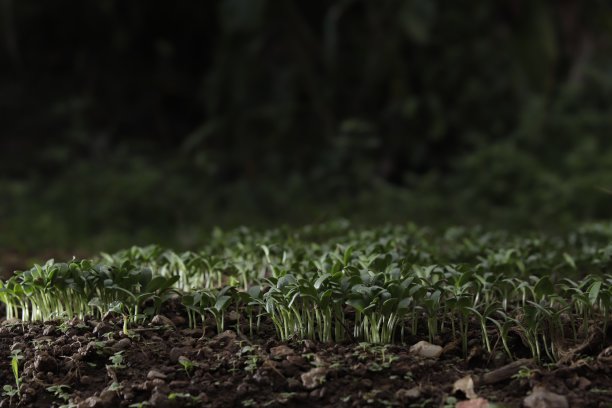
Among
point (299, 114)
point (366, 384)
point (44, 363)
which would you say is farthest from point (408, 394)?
point (299, 114)

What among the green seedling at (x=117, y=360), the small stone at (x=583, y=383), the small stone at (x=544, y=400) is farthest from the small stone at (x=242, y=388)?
the small stone at (x=583, y=383)

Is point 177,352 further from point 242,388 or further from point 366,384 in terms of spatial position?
point 366,384

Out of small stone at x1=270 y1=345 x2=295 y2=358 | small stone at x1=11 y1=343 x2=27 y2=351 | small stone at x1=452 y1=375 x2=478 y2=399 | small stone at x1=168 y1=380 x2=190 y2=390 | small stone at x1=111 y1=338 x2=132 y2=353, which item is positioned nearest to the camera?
small stone at x1=452 y1=375 x2=478 y2=399

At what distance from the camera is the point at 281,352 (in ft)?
9.02

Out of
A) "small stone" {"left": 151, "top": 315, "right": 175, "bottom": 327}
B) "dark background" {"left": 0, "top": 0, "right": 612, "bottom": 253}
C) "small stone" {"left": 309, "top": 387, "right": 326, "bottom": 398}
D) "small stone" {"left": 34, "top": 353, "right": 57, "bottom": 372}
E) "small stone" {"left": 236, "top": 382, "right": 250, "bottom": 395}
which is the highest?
"dark background" {"left": 0, "top": 0, "right": 612, "bottom": 253}

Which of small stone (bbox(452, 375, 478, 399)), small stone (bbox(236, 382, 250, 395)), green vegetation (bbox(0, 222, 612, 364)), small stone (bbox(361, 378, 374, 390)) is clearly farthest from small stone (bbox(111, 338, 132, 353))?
small stone (bbox(452, 375, 478, 399))

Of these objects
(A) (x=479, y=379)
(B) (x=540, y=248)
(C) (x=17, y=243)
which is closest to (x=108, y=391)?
(A) (x=479, y=379)

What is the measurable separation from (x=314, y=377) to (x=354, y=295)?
342mm

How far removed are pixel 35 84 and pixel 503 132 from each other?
7388 millimetres

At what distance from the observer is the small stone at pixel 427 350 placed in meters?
2.75

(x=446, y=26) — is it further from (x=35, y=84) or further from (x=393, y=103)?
(x=35, y=84)

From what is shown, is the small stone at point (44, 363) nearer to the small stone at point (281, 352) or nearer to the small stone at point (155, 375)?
the small stone at point (155, 375)

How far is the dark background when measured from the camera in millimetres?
9336

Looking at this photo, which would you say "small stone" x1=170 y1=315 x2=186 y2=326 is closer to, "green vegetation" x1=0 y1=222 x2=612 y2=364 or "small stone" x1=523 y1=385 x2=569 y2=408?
"green vegetation" x1=0 y1=222 x2=612 y2=364
